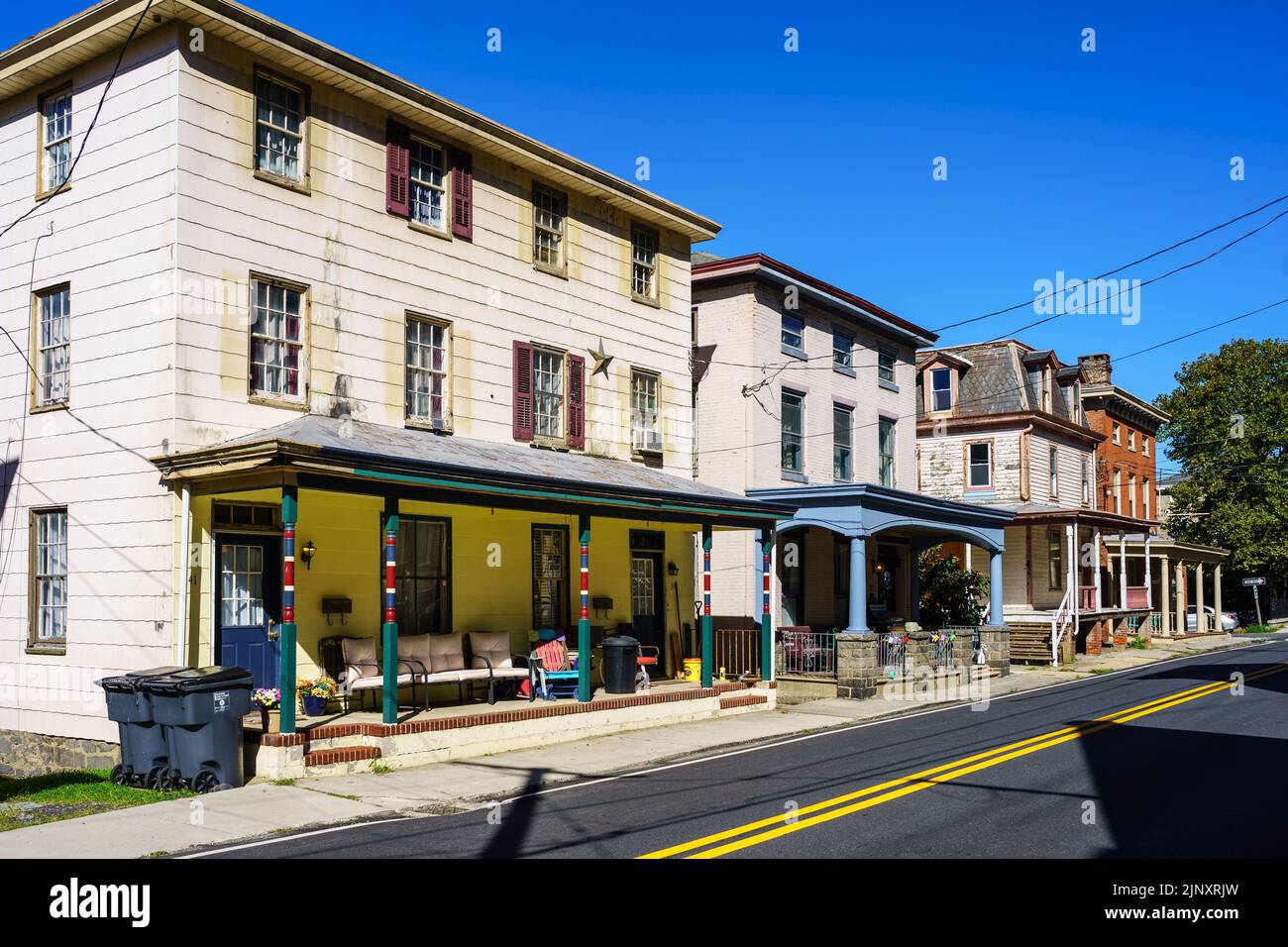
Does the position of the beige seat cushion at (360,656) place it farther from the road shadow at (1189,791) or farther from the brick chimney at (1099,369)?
the brick chimney at (1099,369)

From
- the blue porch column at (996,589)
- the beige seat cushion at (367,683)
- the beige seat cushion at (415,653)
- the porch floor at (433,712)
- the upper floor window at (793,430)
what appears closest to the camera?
the porch floor at (433,712)

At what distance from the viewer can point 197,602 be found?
1517 cm

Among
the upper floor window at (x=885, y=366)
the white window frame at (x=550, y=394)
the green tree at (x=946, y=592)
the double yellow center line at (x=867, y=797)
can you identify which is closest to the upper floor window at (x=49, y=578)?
the white window frame at (x=550, y=394)

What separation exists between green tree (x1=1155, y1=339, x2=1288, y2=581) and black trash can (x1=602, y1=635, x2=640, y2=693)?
50.1 metres

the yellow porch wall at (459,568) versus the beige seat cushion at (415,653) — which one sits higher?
the yellow porch wall at (459,568)

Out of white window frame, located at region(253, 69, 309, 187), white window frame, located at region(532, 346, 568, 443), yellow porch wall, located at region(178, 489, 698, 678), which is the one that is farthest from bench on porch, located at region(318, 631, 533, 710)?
white window frame, located at region(253, 69, 309, 187)

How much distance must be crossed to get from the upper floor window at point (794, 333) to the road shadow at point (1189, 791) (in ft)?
44.7

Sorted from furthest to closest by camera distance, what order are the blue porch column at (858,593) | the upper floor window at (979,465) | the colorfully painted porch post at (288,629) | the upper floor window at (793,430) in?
the upper floor window at (979,465) → the upper floor window at (793,430) → the blue porch column at (858,593) → the colorfully painted porch post at (288,629)

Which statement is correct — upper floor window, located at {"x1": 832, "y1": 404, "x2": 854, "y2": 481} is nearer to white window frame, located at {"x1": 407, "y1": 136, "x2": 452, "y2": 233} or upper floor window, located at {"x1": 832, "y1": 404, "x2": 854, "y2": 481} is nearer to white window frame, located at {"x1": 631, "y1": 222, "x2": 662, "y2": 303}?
white window frame, located at {"x1": 631, "y1": 222, "x2": 662, "y2": 303}

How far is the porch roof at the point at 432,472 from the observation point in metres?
14.1

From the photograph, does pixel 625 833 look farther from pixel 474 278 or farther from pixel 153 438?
pixel 474 278

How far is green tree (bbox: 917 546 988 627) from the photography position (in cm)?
3488
